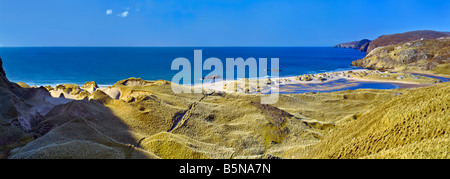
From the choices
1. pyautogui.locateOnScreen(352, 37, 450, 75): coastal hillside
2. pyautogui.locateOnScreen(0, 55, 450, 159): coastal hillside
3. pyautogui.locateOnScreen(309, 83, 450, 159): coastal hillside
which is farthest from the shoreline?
pyautogui.locateOnScreen(309, 83, 450, 159): coastal hillside

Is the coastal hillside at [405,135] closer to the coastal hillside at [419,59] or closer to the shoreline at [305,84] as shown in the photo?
the shoreline at [305,84]

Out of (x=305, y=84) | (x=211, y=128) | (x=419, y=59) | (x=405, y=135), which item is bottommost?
(x=211, y=128)

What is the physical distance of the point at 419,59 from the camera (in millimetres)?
76250

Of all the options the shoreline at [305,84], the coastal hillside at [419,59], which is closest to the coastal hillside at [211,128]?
the shoreline at [305,84]

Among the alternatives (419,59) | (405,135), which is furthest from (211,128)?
(419,59)

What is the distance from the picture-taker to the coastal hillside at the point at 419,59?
69.9 metres

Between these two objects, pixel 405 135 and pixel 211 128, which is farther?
pixel 211 128

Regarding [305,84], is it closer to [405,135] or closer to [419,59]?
[419,59]

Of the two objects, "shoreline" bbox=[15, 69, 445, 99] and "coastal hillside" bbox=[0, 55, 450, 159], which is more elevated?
"shoreline" bbox=[15, 69, 445, 99]

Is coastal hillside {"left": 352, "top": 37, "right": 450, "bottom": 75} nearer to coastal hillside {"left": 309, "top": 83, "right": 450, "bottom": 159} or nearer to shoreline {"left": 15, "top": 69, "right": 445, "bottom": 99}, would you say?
shoreline {"left": 15, "top": 69, "right": 445, "bottom": 99}

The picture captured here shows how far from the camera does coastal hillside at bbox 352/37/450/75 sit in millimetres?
69875

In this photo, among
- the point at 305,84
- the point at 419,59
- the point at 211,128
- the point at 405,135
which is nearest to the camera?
the point at 405,135

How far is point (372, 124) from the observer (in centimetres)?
1067

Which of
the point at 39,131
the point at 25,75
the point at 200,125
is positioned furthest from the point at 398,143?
the point at 25,75
